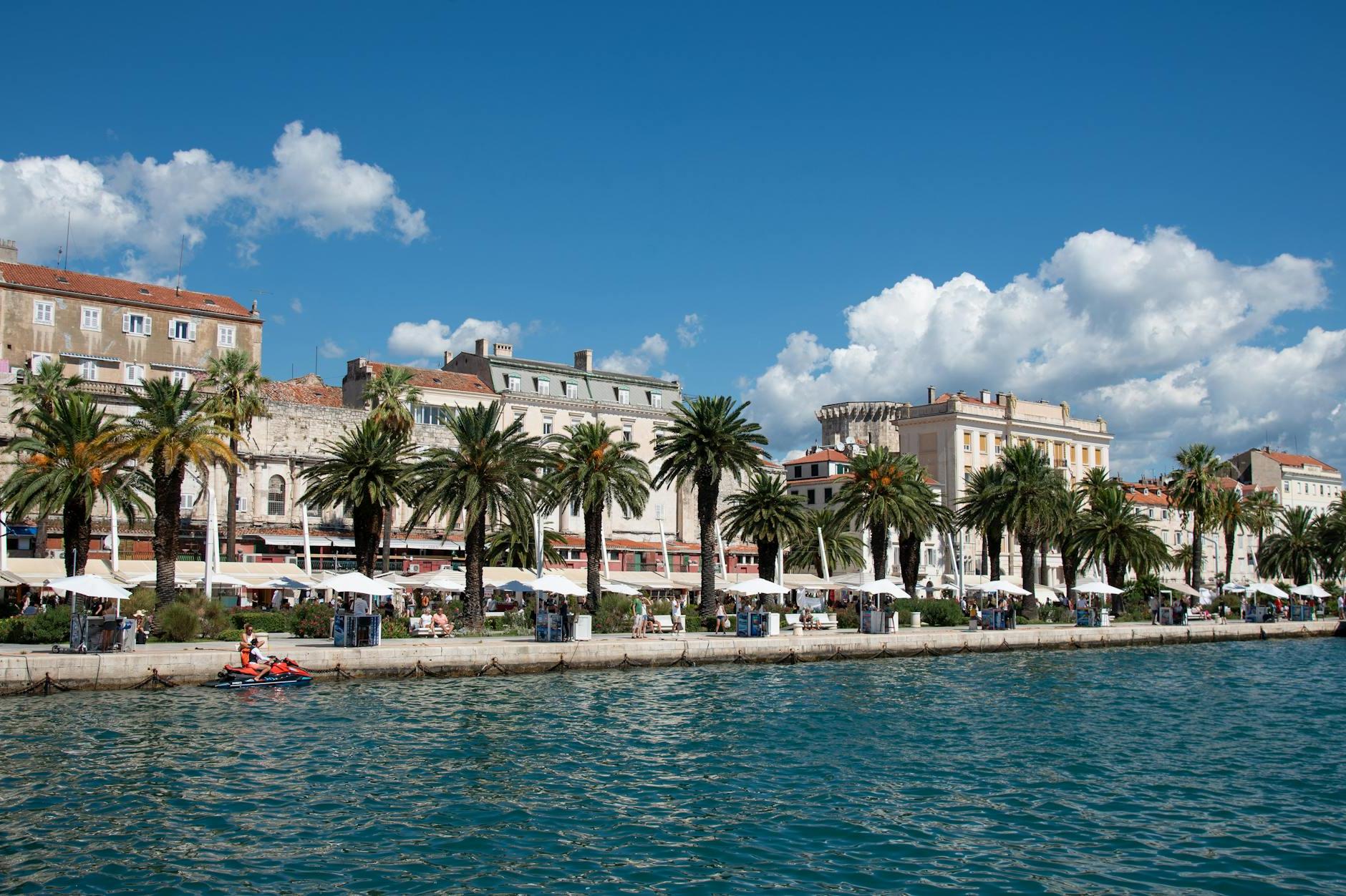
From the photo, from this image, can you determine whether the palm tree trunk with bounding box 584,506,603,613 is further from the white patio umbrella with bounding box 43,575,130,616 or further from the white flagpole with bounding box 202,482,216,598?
the white patio umbrella with bounding box 43,575,130,616

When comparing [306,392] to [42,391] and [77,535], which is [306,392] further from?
[77,535]

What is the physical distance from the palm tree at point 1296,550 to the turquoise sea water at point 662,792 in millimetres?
65229

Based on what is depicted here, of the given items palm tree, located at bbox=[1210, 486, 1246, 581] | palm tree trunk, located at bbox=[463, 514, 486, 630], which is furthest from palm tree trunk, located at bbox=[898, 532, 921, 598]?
palm tree, located at bbox=[1210, 486, 1246, 581]

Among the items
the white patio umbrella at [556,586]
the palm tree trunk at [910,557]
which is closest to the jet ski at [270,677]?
the white patio umbrella at [556,586]

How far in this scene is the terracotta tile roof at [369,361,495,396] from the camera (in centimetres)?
8312

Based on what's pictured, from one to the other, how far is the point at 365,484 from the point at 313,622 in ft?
27.9

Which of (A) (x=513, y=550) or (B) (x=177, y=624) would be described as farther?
(A) (x=513, y=550)

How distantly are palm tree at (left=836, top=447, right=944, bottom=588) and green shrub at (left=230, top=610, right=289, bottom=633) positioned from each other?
106ft

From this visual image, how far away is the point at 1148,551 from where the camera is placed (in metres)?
76.6

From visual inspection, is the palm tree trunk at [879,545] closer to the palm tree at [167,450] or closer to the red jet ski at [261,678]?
the palm tree at [167,450]

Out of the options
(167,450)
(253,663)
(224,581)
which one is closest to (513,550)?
(224,581)

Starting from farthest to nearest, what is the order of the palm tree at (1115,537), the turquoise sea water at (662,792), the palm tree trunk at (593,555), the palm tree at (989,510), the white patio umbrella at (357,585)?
the palm tree at (1115,537) → the palm tree at (989,510) → the palm tree trunk at (593,555) → the white patio umbrella at (357,585) → the turquoise sea water at (662,792)

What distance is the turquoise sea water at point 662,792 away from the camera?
→ 1711 centimetres

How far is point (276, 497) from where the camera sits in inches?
2928
